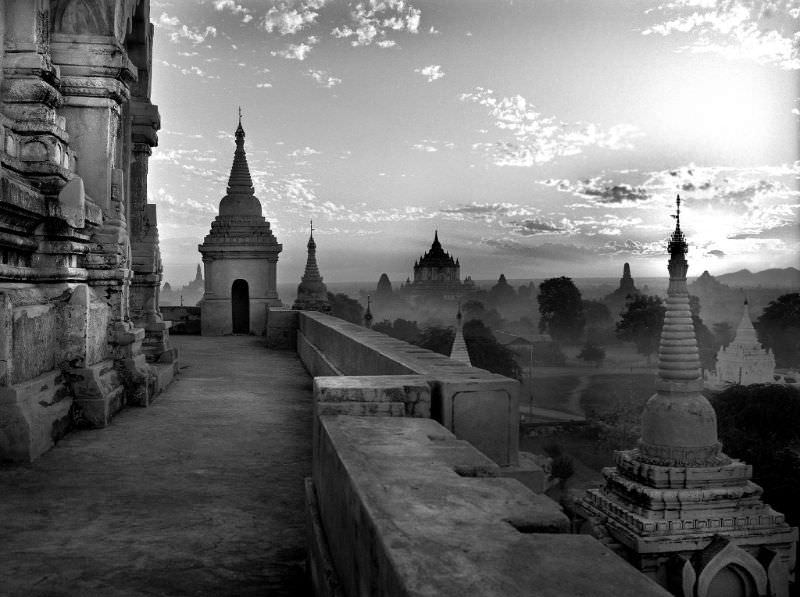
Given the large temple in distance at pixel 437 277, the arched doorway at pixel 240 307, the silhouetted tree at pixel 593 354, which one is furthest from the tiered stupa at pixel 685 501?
the large temple in distance at pixel 437 277

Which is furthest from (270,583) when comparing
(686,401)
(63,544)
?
(686,401)

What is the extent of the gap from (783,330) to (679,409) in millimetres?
43686

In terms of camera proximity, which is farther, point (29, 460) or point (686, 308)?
point (686, 308)

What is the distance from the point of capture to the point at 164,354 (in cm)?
925

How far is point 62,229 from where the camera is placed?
577cm

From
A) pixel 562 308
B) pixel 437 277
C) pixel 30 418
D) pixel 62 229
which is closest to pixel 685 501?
pixel 62 229

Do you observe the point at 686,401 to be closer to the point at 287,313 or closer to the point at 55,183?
the point at 287,313

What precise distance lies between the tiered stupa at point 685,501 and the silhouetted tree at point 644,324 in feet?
151

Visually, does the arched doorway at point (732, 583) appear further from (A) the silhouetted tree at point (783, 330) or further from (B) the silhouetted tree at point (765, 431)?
(A) the silhouetted tree at point (783, 330)

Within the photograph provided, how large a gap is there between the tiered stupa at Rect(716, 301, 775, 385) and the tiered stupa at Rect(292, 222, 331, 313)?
3433 centimetres

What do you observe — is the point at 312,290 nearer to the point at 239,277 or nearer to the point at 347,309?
the point at 239,277

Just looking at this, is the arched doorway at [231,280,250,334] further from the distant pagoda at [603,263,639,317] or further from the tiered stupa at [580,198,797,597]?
the distant pagoda at [603,263,639,317]

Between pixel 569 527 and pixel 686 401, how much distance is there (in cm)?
1789

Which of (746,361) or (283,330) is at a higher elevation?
(283,330)
